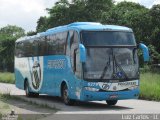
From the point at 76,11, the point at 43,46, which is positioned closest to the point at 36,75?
the point at 43,46

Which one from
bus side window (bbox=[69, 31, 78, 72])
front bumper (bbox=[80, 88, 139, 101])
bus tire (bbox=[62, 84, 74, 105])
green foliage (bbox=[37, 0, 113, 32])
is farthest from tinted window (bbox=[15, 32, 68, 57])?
green foliage (bbox=[37, 0, 113, 32])

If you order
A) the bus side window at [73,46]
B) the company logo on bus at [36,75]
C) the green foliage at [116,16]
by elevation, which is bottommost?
the company logo on bus at [36,75]

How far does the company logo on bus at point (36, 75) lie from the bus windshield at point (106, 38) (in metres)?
7.07

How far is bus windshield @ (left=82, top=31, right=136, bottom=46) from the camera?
20.3 metres

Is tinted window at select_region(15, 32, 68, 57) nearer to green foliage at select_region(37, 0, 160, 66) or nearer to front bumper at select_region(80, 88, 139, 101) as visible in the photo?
front bumper at select_region(80, 88, 139, 101)

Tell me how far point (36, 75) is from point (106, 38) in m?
8.16

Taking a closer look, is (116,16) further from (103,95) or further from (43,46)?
(103,95)

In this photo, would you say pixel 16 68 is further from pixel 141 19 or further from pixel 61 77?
pixel 141 19

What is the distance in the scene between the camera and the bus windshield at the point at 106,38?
66.7 feet

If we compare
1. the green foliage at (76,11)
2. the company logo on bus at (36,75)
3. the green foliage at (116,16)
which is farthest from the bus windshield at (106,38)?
the green foliage at (76,11)

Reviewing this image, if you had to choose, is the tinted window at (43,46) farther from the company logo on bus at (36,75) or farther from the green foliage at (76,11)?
the green foliage at (76,11)

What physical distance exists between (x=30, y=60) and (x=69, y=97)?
7.59 meters

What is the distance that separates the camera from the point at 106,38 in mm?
20562

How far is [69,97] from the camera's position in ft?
71.6
